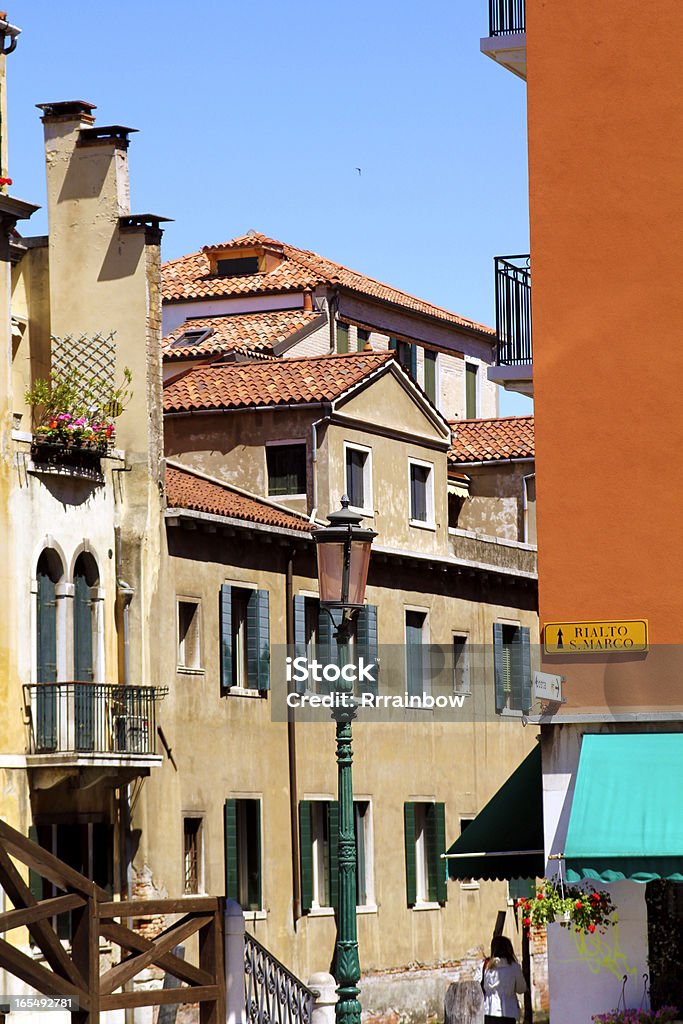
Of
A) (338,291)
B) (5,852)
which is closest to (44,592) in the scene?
(5,852)

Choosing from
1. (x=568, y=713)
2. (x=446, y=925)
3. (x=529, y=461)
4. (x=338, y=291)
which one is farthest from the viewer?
→ (x=338, y=291)

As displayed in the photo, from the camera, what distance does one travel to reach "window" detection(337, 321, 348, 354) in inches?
2007

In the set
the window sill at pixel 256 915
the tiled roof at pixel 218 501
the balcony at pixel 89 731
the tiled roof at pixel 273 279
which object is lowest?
the window sill at pixel 256 915

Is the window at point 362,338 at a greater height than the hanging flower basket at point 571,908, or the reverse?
the window at point 362,338

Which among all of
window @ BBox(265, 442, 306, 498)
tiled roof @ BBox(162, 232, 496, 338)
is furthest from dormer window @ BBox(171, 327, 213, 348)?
window @ BBox(265, 442, 306, 498)

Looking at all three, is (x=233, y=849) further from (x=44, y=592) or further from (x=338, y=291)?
(x=338, y=291)

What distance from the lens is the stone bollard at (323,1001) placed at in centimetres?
2006

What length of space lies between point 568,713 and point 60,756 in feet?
33.5

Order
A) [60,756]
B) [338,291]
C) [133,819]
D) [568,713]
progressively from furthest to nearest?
1. [338,291]
2. [133,819]
3. [60,756]
4. [568,713]

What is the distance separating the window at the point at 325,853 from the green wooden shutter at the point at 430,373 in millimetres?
24299

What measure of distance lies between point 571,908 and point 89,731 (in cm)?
1101

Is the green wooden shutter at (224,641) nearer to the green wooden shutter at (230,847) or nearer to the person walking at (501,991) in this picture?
the green wooden shutter at (230,847)

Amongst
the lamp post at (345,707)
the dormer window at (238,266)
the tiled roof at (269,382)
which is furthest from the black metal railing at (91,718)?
the dormer window at (238,266)

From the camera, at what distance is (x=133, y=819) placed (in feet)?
93.5
